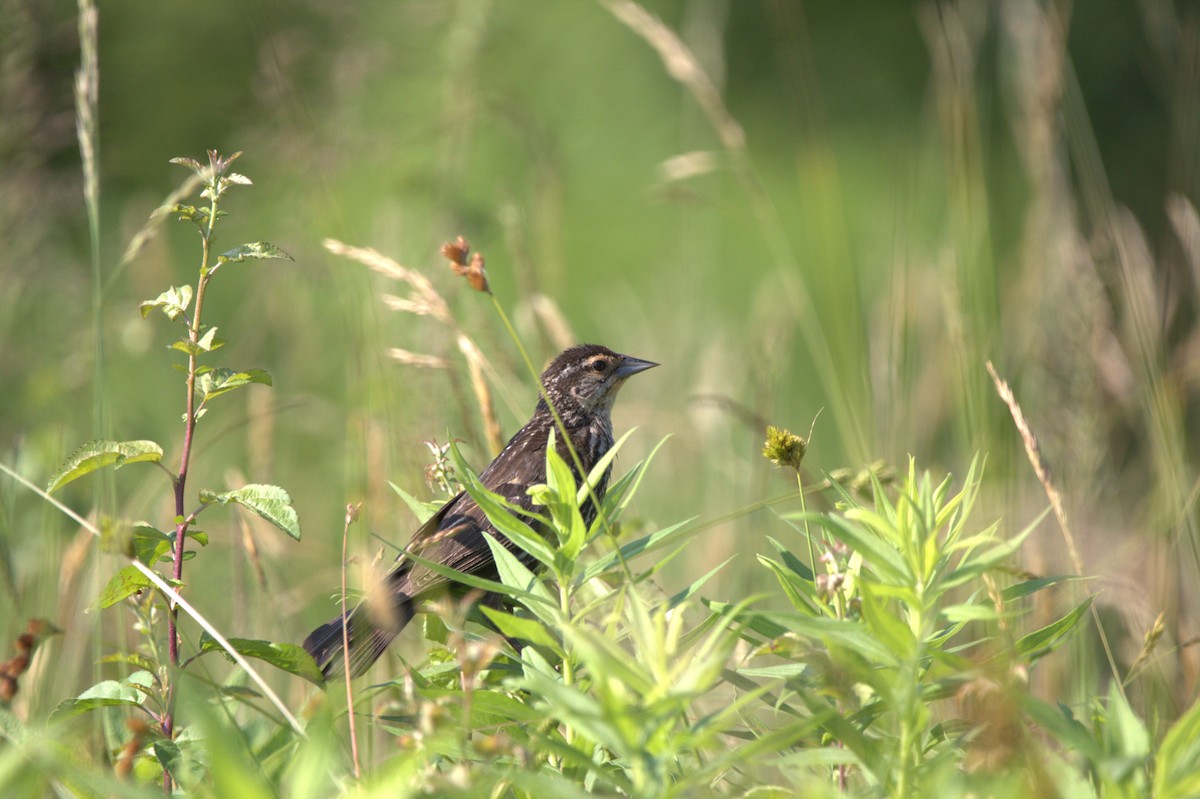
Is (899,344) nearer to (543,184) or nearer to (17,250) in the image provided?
(543,184)

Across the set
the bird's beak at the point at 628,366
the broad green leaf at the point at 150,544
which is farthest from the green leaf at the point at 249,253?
the bird's beak at the point at 628,366

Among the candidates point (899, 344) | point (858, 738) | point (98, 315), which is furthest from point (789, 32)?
point (858, 738)

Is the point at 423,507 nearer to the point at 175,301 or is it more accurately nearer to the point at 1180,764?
the point at 175,301

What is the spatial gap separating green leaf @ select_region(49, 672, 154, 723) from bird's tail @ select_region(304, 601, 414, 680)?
1.49ft

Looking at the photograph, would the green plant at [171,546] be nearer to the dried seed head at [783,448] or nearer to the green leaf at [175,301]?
the green leaf at [175,301]

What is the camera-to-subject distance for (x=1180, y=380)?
3.65 m

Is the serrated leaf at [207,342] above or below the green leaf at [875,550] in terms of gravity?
above

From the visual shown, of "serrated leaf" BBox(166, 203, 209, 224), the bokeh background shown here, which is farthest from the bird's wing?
"serrated leaf" BBox(166, 203, 209, 224)

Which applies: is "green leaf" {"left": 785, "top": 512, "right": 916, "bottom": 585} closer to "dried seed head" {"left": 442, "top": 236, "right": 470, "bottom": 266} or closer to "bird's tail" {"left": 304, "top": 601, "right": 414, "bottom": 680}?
"dried seed head" {"left": 442, "top": 236, "right": 470, "bottom": 266}

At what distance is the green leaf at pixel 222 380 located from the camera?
5.94 feet

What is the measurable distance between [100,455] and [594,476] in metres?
0.76

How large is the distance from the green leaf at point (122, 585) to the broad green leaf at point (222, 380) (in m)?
0.27

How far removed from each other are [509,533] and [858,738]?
521 millimetres

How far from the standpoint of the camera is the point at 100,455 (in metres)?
1.83
